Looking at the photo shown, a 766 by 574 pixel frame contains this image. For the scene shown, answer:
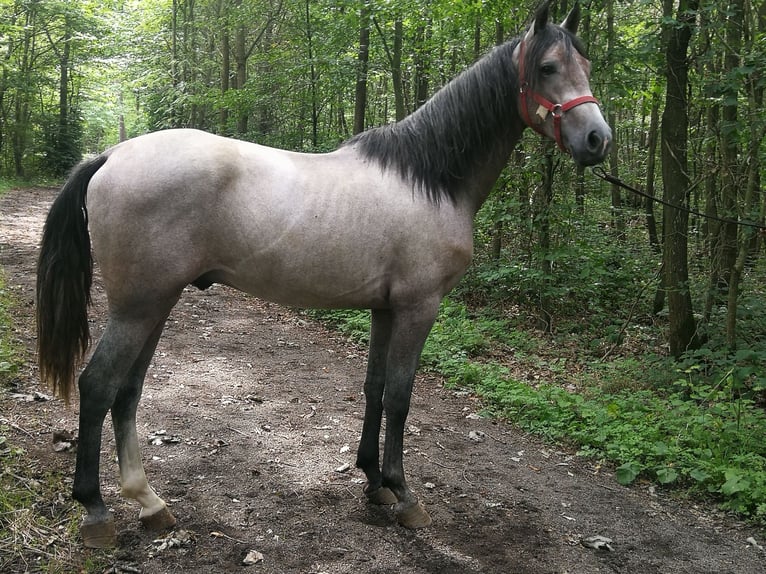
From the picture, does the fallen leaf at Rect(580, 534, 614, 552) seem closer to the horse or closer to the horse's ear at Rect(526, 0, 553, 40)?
the horse

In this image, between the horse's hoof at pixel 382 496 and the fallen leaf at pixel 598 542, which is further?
the horse's hoof at pixel 382 496

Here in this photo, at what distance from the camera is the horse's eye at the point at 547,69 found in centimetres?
275

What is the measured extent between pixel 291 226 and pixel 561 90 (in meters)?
1.52

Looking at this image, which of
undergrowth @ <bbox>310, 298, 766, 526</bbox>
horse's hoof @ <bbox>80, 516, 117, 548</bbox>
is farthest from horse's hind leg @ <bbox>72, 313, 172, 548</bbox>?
undergrowth @ <bbox>310, 298, 766, 526</bbox>

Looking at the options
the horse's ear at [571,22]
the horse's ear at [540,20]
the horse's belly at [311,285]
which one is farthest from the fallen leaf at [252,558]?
the horse's ear at [571,22]

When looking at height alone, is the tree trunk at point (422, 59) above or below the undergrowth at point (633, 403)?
above

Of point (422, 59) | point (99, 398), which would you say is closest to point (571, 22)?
point (99, 398)

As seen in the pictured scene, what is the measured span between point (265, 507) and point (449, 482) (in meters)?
1.23

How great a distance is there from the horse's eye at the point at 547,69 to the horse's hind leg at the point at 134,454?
231cm

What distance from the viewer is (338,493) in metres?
3.34

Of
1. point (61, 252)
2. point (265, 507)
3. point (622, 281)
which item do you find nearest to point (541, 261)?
point (622, 281)

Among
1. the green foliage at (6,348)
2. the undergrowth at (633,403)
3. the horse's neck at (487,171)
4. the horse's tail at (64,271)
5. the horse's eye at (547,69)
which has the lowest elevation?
the undergrowth at (633,403)

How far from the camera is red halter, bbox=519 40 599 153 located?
2.73 m

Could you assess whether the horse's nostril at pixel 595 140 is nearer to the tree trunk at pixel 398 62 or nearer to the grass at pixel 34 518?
the grass at pixel 34 518
